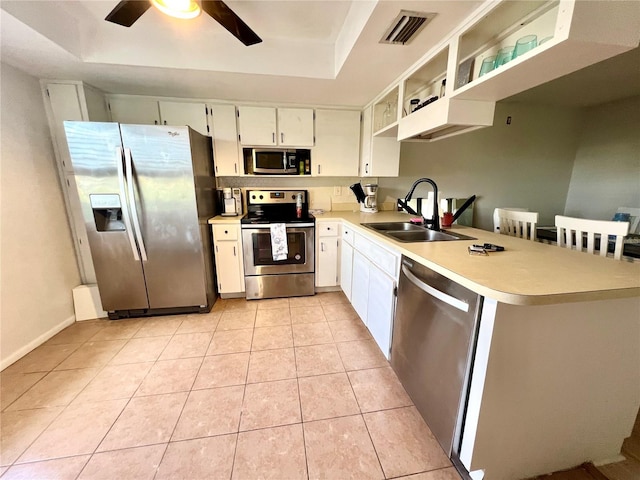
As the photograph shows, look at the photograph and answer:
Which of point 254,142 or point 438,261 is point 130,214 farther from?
point 438,261

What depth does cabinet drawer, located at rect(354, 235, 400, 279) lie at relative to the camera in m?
1.56

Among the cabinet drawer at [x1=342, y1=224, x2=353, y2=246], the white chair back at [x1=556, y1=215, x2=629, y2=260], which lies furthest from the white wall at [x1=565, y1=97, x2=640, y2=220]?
the cabinet drawer at [x1=342, y1=224, x2=353, y2=246]

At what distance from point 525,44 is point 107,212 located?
3.16m

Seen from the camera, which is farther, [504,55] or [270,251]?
[270,251]

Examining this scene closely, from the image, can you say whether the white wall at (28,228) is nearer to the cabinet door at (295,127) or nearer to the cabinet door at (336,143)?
the cabinet door at (295,127)

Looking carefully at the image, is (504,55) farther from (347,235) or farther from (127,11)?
(127,11)

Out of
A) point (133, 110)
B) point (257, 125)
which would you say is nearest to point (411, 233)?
point (257, 125)

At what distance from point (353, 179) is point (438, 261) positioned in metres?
2.33

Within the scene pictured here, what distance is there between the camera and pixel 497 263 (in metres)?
1.12

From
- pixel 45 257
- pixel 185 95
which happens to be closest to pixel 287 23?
pixel 185 95

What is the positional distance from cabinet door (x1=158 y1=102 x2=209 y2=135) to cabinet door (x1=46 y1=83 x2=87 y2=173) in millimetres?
655

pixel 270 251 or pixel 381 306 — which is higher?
pixel 270 251

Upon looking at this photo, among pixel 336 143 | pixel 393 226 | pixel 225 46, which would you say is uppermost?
pixel 225 46

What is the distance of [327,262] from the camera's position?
2840 mm
